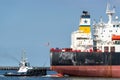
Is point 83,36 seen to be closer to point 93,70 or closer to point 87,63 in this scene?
point 87,63

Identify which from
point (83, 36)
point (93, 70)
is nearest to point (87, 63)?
point (93, 70)

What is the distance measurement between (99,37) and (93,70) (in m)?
5.42

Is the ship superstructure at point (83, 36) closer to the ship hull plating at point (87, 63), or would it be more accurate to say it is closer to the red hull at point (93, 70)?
the ship hull plating at point (87, 63)

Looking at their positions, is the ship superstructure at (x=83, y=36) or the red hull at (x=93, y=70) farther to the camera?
the ship superstructure at (x=83, y=36)

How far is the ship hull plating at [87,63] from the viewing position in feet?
267

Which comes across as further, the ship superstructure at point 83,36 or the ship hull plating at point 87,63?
the ship superstructure at point 83,36

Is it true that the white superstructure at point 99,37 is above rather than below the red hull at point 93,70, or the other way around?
above

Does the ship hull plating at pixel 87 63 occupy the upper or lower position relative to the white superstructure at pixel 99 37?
lower

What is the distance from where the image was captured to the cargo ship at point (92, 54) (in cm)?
8150

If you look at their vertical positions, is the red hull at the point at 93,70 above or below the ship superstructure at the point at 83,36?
below

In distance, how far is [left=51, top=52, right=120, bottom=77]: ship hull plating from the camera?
81375 millimetres

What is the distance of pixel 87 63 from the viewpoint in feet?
269

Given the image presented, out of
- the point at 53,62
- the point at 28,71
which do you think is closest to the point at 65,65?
the point at 53,62

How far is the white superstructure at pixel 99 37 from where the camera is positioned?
83.2 meters
